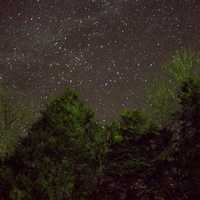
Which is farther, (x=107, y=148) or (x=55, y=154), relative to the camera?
(x=107, y=148)

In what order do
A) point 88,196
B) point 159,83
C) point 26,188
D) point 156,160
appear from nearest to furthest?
point 26,188, point 88,196, point 156,160, point 159,83

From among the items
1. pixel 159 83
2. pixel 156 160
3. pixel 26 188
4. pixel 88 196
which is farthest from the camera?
pixel 159 83

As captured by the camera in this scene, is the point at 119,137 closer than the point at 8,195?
No

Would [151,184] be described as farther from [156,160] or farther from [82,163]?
[82,163]

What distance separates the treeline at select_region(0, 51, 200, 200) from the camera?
1052cm

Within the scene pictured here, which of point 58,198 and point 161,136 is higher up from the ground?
point 161,136

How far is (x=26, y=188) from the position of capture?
10367 mm

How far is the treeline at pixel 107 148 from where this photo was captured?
34.5 ft

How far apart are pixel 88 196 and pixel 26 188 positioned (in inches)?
62.7

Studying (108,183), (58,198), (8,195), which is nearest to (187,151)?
(108,183)

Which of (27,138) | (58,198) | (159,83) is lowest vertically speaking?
(58,198)

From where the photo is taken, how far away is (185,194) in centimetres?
1223

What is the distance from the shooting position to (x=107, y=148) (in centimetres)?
1177

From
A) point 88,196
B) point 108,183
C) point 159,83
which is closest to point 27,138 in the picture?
point 88,196
